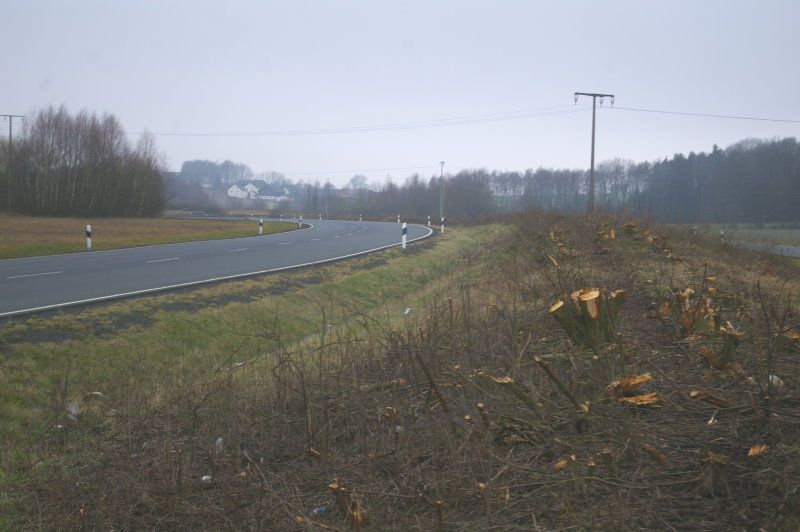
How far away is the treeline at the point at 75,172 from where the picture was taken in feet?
172

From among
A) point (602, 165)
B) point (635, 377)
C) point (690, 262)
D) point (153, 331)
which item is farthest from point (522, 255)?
point (602, 165)

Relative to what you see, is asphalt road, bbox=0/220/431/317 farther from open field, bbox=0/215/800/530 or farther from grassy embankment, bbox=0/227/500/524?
open field, bbox=0/215/800/530

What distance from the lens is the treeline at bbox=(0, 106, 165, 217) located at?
52.4 metres

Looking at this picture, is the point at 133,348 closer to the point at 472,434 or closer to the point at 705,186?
the point at 472,434

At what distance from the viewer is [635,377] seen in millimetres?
3982

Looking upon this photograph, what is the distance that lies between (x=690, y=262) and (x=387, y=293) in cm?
841

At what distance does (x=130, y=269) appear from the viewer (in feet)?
52.7

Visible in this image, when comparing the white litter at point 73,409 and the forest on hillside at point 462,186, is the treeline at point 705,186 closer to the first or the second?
the forest on hillside at point 462,186

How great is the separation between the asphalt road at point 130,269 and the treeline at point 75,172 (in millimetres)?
33869

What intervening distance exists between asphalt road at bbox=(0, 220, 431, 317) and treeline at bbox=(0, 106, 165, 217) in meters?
33.9

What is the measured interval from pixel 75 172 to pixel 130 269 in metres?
43.8

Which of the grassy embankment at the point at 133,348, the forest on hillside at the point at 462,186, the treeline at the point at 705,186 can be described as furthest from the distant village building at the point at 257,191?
the grassy embankment at the point at 133,348

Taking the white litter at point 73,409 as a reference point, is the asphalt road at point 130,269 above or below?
above

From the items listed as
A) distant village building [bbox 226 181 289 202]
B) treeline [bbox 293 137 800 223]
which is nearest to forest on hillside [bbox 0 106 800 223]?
treeline [bbox 293 137 800 223]
